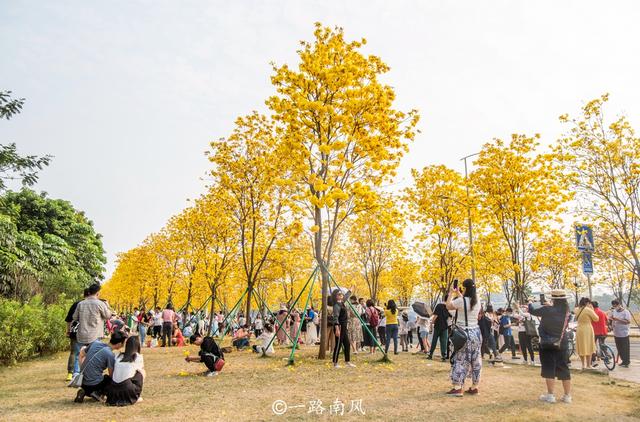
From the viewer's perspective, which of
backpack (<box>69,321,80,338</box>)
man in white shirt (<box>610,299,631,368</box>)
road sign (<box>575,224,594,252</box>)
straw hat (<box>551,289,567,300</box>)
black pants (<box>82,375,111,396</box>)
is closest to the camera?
black pants (<box>82,375,111,396</box>)

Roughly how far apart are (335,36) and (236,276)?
916 inches

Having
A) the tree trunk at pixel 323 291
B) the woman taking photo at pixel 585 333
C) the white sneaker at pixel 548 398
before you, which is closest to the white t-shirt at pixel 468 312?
the white sneaker at pixel 548 398

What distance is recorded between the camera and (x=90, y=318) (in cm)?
859

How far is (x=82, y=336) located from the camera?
28.0 feet

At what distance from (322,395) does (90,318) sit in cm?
475

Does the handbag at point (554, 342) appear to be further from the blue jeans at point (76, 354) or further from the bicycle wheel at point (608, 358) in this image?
the blue jeans at point (76, 354)

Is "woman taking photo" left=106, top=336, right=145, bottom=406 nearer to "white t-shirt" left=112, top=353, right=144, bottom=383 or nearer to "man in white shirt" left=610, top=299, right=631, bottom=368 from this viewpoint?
"white t-shirt" left=112, top=353, right=144, bottom=383

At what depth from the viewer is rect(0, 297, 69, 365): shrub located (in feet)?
37.9

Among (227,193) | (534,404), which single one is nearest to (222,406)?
(534,404)

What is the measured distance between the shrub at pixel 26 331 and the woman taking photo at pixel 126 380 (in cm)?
616

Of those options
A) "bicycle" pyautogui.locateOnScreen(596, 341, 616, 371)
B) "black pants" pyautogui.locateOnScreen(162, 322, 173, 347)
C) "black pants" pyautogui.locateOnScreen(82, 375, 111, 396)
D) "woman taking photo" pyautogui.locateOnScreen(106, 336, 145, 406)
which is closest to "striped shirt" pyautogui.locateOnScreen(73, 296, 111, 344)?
"black pants" pyautogui.locateOnScreen(82, 375, 111, 396)

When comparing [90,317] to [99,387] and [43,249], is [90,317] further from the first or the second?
[43,249]

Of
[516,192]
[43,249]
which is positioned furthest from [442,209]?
[43,249]

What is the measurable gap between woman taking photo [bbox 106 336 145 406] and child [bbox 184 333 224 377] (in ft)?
9.65
